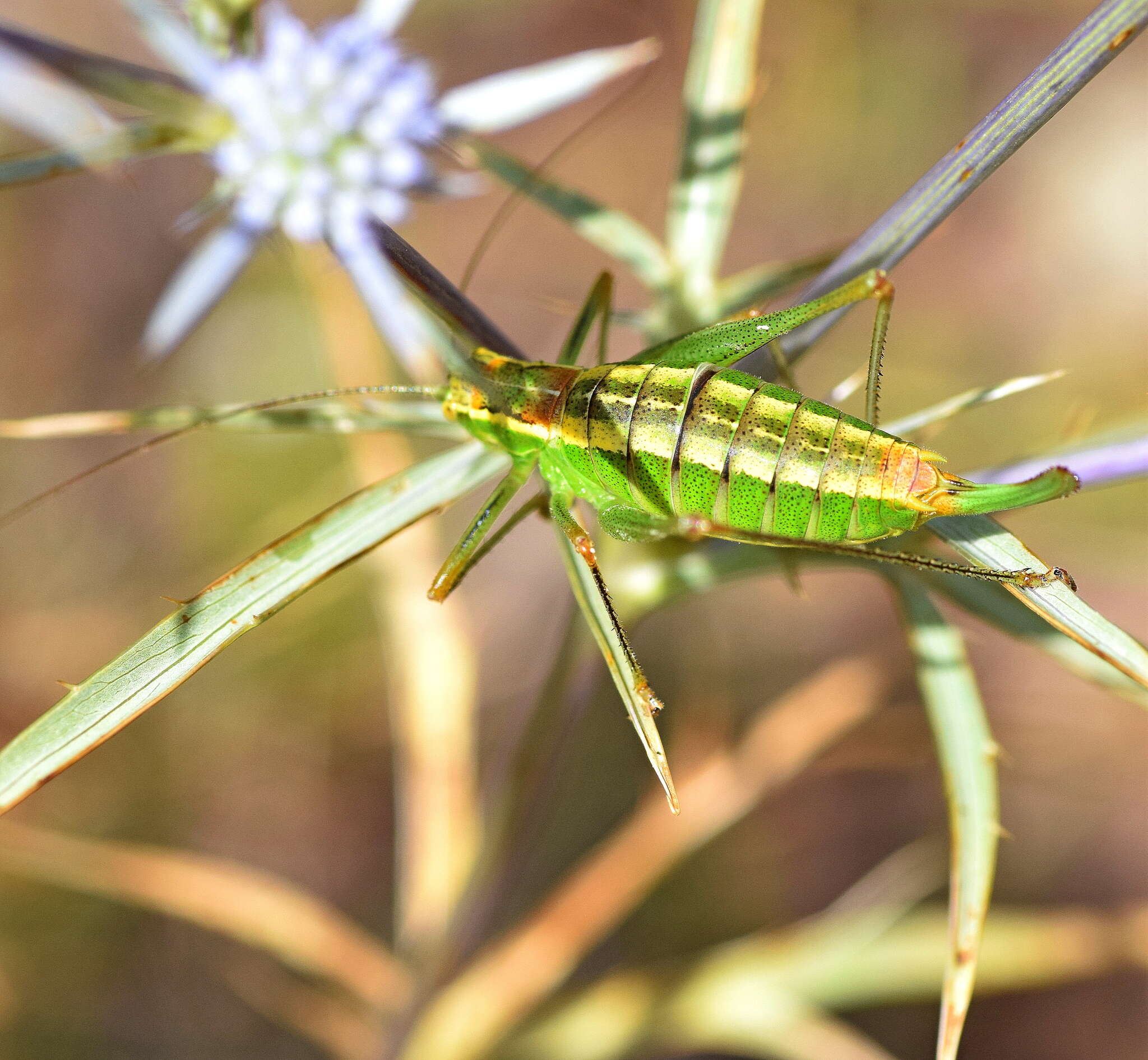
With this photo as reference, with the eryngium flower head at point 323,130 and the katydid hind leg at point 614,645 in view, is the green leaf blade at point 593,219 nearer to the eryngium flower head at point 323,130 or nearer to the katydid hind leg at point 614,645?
the eryngium flower head at point 323,130

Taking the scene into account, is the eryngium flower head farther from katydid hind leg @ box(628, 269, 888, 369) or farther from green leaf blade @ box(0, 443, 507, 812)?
green leaf blade @ box(0, 443, 507, 812)

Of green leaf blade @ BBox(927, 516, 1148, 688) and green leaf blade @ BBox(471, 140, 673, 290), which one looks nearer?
green leaf blade @ BBox(927, 516, 1148, 688)

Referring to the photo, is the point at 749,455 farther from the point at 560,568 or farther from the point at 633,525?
the point at 560,568

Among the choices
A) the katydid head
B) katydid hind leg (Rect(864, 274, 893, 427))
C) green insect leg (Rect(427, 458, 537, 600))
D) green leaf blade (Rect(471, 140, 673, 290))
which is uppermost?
green leaf blade (Rect(471, 140, 673, 290))

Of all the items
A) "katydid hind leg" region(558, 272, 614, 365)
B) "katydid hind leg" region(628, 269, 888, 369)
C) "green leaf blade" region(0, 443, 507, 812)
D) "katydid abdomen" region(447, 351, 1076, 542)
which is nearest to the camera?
"green leaf blade" region(0, 443, 507, 812)

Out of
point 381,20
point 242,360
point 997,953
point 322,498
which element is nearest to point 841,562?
point 997,953

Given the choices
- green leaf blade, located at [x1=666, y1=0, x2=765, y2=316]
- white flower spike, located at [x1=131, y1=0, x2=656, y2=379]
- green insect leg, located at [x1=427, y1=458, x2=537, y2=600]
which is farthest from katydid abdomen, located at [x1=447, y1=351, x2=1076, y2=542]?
white flower spike, located at [x1=131, y1=0, x2=656, y2=379]

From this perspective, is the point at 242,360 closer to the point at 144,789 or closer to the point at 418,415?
the point at 144,789
